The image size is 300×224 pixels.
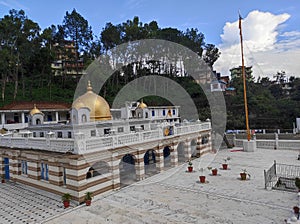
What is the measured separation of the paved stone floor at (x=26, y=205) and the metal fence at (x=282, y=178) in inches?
482

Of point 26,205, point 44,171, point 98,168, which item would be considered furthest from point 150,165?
point 26,205

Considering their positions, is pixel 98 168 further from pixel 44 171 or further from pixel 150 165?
pixel 150 165

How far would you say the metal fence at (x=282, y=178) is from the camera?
1491 centimetres

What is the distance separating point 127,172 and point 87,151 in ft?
25.1

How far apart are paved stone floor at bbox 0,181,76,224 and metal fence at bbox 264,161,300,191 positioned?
1225 cm

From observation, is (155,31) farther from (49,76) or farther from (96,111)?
(96,111)

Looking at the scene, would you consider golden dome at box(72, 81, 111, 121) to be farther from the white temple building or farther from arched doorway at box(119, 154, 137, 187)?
arched doorway at box(119, 154, 137, 187)

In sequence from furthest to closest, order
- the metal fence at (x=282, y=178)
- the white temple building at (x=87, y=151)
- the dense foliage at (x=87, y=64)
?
the dense foliage at (x=87, y=64) → the metal fence at (x=282, y=178) → the white temple building at (x=87, y=151)

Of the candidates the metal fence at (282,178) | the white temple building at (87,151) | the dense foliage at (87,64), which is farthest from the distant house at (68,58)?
the metal fence at (282,178)

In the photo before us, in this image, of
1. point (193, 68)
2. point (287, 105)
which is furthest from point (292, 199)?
point (193, 68)

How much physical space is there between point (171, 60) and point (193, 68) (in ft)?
19.6

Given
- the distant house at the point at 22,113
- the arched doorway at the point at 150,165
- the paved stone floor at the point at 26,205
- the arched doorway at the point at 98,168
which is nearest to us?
the paved stone floor at the point at 26,205

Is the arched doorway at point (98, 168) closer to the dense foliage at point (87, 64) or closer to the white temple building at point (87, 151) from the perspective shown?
the white temple building at point (87, 151)

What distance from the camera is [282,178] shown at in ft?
53.8
